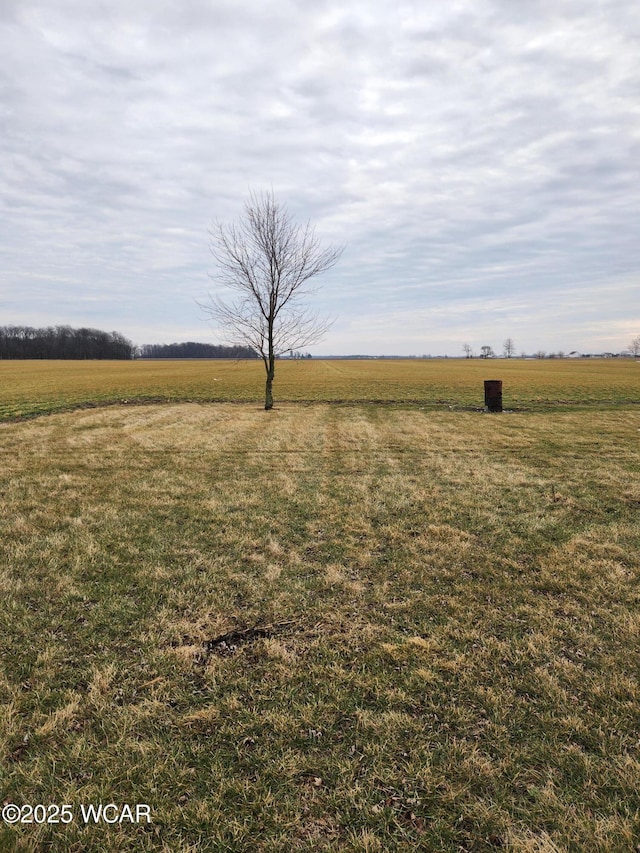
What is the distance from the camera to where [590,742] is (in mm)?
2736

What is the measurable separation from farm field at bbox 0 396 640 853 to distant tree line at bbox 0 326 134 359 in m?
140

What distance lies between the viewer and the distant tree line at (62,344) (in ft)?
397

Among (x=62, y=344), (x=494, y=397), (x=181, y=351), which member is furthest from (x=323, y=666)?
(x=181, y=351)

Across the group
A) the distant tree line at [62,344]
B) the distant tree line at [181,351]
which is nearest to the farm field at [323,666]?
the distant tree line at [62,344]

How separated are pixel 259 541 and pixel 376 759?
3.56 m

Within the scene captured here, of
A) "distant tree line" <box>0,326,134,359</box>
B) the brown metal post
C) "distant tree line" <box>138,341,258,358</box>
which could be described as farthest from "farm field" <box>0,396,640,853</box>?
"distant tree line" <box>138,341,258,358</box>

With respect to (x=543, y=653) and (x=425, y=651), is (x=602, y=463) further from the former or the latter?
(x=425, y=651)

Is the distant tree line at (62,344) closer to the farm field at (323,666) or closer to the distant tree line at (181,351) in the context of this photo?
the distant tree line at (181,351)

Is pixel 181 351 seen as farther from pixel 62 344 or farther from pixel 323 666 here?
pixel 323 666

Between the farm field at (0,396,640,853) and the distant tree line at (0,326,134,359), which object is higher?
the distant tree line at (0,326,134,359)

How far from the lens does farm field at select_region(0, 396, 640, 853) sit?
2.33 meters

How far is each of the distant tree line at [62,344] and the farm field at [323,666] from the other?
5493 inches

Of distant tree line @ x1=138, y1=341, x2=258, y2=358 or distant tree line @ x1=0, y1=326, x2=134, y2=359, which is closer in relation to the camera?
distant tree line @ x1=0, y1=326, x2=134, y2=359

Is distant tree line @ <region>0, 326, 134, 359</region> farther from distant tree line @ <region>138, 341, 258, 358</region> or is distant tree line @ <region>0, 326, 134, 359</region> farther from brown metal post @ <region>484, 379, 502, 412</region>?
brown metal post @ <region>484, 379, 502, 412</region>
